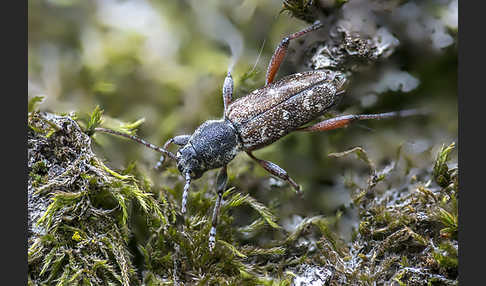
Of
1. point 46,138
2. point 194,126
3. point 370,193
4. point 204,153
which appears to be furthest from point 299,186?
point 46,138

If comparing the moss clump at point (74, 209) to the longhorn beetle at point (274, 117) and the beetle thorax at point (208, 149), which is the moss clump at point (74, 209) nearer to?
the beetle thorax at point (208, 149)

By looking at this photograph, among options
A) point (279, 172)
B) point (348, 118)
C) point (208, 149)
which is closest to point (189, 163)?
point (208, 149)

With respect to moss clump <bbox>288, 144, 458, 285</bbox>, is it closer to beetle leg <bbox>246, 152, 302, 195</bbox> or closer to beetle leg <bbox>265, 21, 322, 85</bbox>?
beetle leg <bbox>246, 152, 302, 195</bbox>

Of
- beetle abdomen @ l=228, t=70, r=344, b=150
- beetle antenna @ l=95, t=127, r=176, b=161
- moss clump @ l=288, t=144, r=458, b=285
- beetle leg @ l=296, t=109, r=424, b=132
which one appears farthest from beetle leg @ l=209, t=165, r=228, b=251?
beetle leg @ l=296, t=109, r=424, b=132

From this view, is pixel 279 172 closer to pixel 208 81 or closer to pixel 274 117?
pixel 274 117

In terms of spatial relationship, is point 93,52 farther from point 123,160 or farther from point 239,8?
point 239,8

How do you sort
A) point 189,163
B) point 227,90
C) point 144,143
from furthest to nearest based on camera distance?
point 227,90 < point 144,143 < point 189,163
